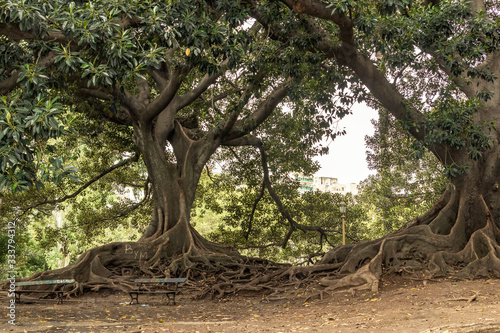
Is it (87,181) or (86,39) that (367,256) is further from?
(87,181)

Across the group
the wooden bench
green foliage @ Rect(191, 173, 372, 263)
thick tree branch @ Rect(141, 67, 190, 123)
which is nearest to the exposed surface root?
the wooden bench

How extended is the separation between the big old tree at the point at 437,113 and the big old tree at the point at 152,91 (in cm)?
69

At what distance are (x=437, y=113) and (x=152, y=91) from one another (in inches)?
364

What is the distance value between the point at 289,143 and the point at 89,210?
7546mm

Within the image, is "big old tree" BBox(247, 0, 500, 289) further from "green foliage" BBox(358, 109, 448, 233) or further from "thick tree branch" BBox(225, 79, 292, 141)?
"green foliage" BBox(358, 109, 448, 233)

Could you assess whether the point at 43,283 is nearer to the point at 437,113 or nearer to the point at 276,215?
the point at 437,113

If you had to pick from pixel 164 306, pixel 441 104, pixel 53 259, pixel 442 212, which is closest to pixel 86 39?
pixel 164 306

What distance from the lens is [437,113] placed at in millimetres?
8789

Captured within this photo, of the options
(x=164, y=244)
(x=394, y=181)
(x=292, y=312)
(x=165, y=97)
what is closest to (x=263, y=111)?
(x=165, y=97)

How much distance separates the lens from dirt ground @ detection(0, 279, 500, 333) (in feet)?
18.6

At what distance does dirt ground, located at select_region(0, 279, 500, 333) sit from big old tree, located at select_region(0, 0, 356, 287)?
177 centimetres

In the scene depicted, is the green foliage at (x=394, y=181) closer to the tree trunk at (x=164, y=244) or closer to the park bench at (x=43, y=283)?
the tree trunk at (x=164, y=244)

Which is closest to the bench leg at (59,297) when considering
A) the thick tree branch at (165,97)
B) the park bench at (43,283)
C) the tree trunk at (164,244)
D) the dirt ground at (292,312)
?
the park bench at (43,283)

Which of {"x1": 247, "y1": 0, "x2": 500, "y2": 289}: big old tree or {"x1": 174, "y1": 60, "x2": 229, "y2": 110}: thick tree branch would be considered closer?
{"x1": 247, "y1": 0, "x2": 500, "y2": 289}: big old tree
